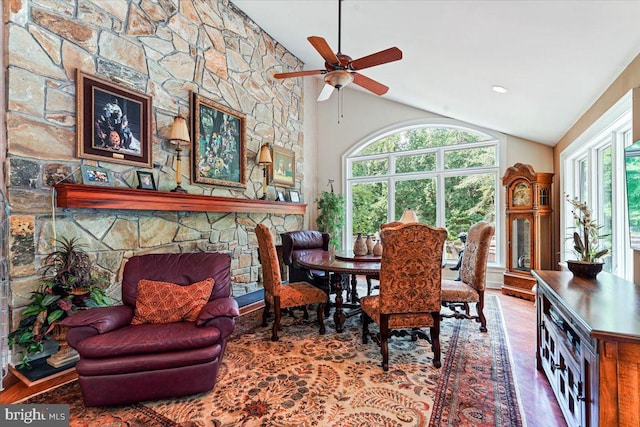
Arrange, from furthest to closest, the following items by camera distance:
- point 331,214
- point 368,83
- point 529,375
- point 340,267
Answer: point 331,214
point 368,83
point 340,267
point 529,375

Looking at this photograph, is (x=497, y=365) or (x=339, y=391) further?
(x=497, y=365)

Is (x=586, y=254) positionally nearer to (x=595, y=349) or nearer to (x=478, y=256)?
(x=478, y=256)

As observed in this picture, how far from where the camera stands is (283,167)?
17.5 feet

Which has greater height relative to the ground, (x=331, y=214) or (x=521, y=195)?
(x=521, y=195)

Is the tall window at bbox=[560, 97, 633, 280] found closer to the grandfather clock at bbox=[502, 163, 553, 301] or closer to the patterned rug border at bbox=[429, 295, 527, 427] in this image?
the grandfather clock at bbox=[502, 163, 553, 301]

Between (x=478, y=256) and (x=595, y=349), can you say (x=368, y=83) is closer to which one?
(x=478, y=256)

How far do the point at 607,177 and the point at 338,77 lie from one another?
2.95m

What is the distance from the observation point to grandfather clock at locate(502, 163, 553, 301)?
436 cm

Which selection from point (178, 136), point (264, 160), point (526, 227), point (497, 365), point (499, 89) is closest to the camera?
point (497, 365)

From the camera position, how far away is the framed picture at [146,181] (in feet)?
10.1

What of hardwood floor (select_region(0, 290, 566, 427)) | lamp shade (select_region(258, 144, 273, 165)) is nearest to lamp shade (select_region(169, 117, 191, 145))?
lamp shade (select_region(258, 144, 273, 165))

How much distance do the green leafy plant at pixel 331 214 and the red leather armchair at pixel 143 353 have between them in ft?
12.7

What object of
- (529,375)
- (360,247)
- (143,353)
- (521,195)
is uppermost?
(521,195)

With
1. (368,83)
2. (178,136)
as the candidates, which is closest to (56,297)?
(178,136)
